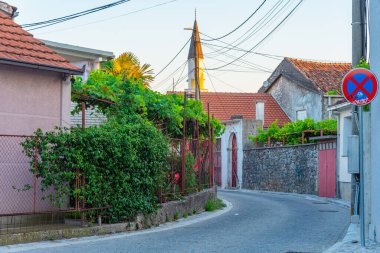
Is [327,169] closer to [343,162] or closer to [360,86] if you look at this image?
[343,162]

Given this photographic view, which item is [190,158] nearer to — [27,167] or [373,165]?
[27,167]

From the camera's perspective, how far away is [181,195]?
1817 centimetres

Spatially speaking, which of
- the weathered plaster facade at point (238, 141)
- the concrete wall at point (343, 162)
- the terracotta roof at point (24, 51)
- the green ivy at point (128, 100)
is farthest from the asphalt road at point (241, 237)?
the weathered plaster facade at point (238, 141)

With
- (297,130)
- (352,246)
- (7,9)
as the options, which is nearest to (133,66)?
(297,130)

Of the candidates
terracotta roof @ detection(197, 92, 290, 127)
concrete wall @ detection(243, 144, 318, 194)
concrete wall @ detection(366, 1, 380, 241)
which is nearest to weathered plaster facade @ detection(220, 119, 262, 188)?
concrete wall @ detection(243, 144, 318, 194)

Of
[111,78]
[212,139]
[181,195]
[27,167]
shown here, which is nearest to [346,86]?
[27,167]

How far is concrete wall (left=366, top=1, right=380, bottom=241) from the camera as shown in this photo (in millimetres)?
11805

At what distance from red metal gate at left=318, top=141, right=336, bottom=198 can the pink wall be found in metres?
15.7

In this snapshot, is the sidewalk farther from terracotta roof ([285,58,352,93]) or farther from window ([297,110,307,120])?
window ([297,110,307,120])

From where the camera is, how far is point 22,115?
1449 centimetres

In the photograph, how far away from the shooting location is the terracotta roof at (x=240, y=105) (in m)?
47.2

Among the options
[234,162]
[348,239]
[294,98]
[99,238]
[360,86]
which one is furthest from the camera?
[294,98]

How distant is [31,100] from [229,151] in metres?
28.3

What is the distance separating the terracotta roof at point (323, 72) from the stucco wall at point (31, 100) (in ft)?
94.8
